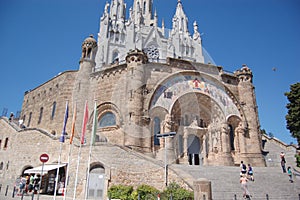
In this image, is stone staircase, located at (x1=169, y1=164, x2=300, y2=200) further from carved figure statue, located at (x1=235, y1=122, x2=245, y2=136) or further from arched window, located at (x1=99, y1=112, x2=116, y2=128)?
arched window, located at (x1=99, y1=112, x2=116, y2=128)

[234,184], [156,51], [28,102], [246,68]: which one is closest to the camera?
[234,184]

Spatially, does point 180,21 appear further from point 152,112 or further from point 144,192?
point 144,192

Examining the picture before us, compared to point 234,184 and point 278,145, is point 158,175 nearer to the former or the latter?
point 234,184

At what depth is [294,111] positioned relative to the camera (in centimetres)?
2128

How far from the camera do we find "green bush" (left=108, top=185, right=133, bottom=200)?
12.4 m

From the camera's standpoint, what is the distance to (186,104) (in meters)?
22.4

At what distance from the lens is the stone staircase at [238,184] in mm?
12195

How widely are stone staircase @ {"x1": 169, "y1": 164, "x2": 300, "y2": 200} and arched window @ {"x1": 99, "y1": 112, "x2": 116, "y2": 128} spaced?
8.30 meters

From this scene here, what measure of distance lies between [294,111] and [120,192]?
57.9 ft

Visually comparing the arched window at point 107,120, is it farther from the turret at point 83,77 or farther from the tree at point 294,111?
the tree at point 294,111

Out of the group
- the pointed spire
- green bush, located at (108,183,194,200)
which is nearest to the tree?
green bush, located at (108,183,194,200)

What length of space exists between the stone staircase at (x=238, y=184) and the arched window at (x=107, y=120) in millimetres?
8305

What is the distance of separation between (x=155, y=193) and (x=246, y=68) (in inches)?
727

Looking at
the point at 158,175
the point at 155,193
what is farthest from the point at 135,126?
the point at 155,193
